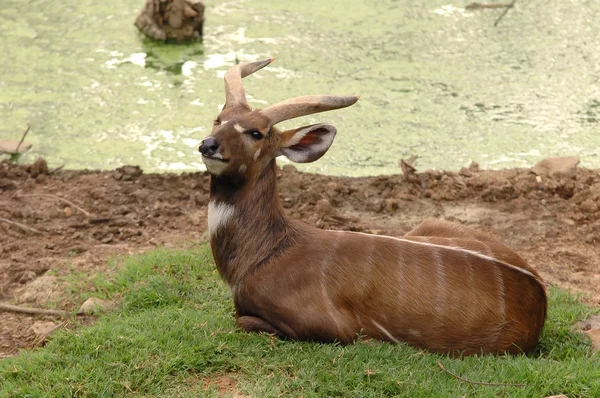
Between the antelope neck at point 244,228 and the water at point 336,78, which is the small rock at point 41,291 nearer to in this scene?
the antelope neck at point 244,228

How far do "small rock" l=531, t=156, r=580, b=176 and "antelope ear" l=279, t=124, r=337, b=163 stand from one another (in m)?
3.38

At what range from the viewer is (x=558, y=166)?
7.79 meters

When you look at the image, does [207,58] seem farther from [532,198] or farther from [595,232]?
[595,232]

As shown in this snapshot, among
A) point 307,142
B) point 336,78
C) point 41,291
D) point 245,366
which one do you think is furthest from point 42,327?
point 336,78

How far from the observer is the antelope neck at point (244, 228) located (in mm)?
4938

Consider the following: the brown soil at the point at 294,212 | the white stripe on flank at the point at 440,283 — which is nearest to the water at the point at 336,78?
the brown soil at the point at 294,212

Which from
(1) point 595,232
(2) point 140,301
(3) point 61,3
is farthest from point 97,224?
(3) point 61,3

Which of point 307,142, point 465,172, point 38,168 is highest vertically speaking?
point 307,142

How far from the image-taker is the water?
27.6 ft

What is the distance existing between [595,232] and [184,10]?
574cm

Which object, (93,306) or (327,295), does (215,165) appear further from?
(93,306)

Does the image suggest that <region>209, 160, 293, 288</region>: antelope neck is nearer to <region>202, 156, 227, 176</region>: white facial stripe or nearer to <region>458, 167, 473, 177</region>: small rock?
<region>202, 156, 227, 176</region>: white facial stripe

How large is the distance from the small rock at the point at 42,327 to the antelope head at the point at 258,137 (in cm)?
156

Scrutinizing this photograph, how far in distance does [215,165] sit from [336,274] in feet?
2.98
